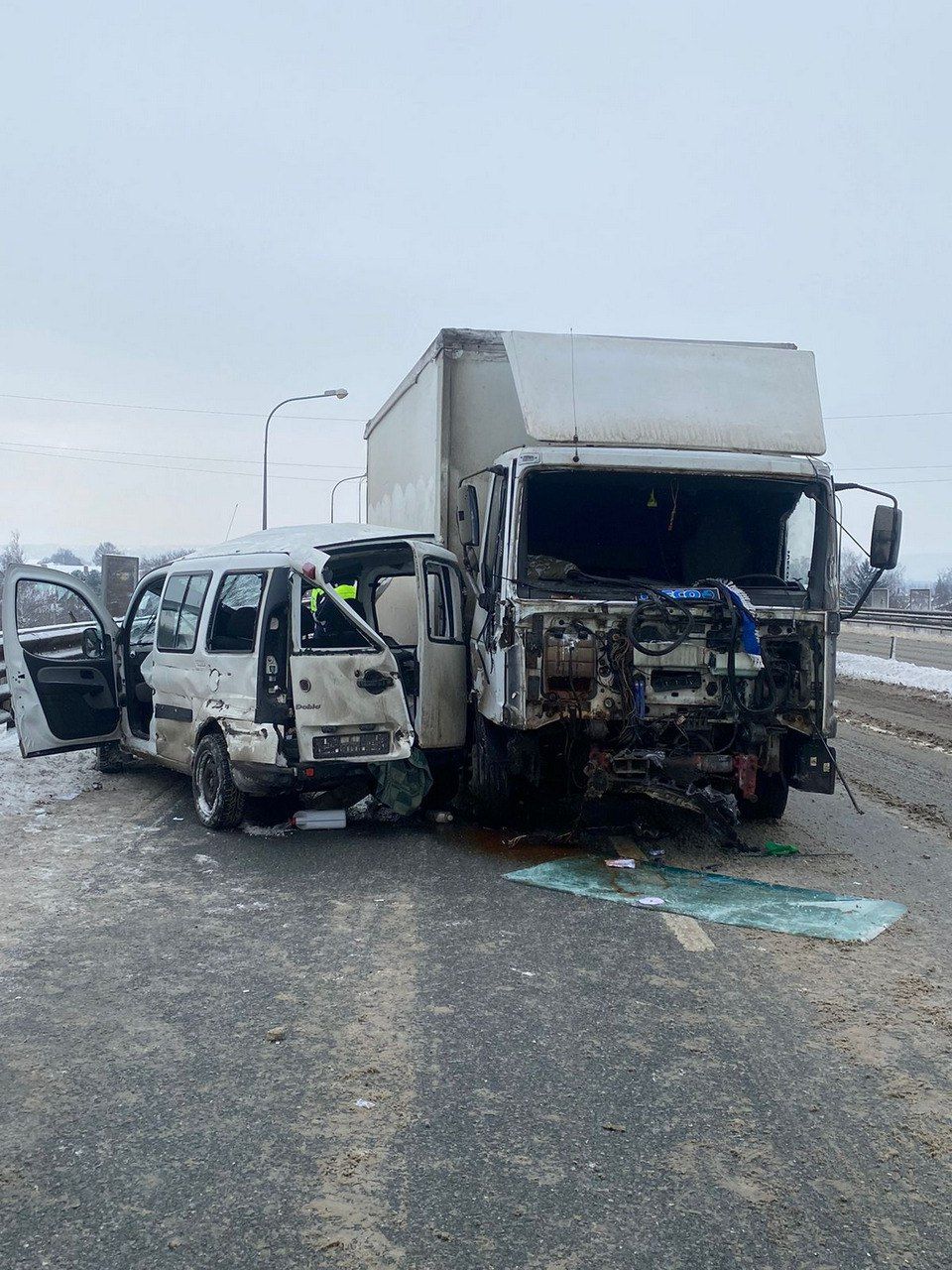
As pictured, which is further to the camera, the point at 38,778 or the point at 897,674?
the point at 897,674

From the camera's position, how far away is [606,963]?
5242mm

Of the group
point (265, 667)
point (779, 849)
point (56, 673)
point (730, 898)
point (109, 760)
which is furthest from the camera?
point (109, 760)

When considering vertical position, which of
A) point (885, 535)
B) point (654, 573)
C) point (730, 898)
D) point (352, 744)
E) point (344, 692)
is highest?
point (885, 535)

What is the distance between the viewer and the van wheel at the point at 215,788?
797cm

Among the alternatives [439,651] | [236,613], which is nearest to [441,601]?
[439,651]

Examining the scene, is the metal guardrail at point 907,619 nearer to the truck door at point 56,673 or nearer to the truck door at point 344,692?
the truck door at point 56,673

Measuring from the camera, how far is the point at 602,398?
801 centimetres

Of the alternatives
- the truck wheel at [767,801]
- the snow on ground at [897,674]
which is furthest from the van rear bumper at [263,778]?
the snow on ground at [897,674]

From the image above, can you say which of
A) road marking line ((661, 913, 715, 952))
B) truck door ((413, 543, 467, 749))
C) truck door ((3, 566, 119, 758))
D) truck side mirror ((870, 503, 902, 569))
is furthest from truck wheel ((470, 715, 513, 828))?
truck door ((3, 566, 119, 758))

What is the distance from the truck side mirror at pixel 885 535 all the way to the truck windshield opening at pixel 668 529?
1.62ft

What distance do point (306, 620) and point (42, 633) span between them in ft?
20.6

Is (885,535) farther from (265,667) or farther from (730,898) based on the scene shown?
(265,667)

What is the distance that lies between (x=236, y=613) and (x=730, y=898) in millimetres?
3969

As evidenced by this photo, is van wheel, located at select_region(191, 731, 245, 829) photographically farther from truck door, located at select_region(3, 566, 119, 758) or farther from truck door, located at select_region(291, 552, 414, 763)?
truck door, located at select_region(3, 566, 119, 758)
